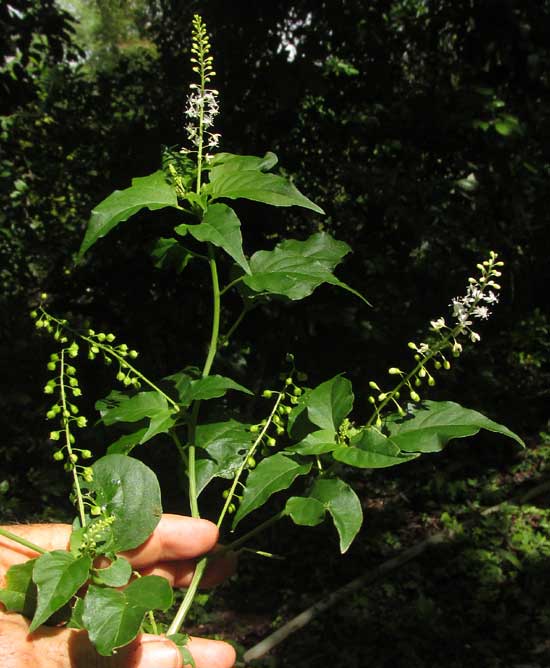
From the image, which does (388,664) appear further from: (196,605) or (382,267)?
(382,267)

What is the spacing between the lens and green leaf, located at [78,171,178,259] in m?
1.15

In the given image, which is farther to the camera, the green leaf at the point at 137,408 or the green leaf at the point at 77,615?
the green leaf at the point at 137,408

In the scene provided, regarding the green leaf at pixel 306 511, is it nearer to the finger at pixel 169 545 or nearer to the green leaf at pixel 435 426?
the green leaf at pixel 435 426

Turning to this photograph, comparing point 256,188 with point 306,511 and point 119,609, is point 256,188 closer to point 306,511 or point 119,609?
point 306,511

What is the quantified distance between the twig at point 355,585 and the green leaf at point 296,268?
230 centimetres

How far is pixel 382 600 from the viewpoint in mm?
3410

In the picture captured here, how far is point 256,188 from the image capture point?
1.21 m

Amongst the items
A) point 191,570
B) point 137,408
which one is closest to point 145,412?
point 137,408

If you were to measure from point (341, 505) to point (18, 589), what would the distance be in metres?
0.66

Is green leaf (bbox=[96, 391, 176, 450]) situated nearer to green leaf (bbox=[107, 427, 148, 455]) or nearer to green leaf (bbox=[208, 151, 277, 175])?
green leaf (bbox=[107, 427, 148, 455])

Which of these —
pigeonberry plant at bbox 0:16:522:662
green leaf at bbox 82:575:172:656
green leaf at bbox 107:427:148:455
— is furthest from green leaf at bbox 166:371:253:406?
green leaf at bbox 82:575:172:656

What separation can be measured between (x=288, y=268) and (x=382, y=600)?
8.65 ft

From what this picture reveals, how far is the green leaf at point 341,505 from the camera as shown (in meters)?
1.07

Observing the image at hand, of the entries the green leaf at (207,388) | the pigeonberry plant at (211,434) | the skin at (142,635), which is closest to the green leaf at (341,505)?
the pigeonberry plant at (211,434)
